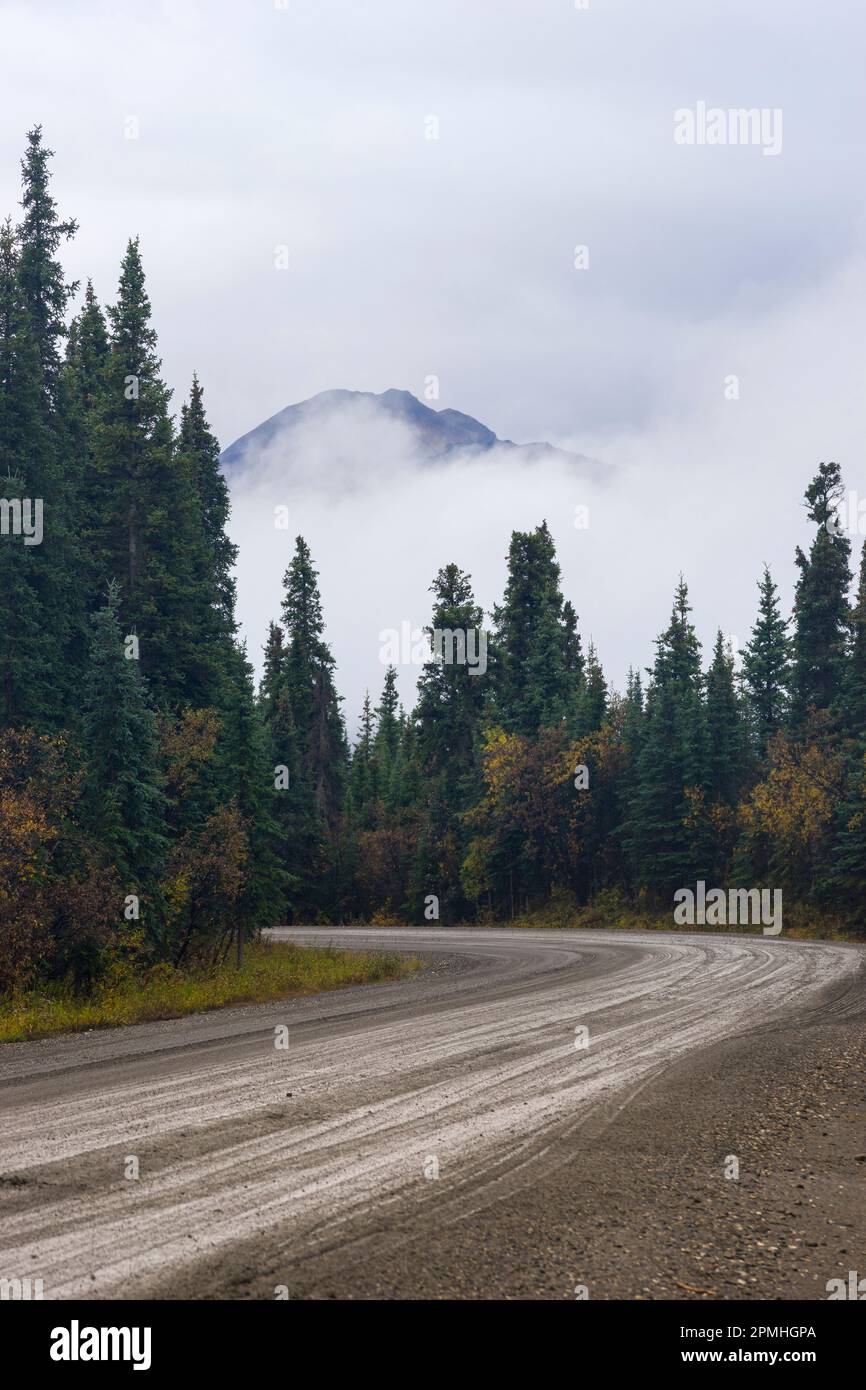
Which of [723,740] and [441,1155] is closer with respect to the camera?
[441,1155]

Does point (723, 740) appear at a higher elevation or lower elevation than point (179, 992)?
higher

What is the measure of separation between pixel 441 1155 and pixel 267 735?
3959cm

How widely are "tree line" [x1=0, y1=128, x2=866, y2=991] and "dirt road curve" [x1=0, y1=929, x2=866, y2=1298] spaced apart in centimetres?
834

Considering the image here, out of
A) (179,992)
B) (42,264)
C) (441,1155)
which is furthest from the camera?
(42,264)

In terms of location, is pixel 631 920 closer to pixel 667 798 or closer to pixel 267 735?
pixel 667 798

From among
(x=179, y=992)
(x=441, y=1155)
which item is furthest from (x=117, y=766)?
(x=441, y=1155)

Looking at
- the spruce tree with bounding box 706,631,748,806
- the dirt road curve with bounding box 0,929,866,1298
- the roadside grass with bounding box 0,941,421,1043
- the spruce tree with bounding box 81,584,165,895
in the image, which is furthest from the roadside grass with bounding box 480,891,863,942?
the dirt road curve with bounding box 0,929,866,1298

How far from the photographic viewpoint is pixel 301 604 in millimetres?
69375

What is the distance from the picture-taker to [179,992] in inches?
813

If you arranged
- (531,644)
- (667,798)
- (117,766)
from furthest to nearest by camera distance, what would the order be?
(531,644)
(667,798)
(117,766)

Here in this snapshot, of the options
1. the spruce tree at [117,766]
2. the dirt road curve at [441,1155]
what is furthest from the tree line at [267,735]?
the dirt road curve at [441,1155]

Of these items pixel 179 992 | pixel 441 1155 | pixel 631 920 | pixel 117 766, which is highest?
pixel 117 766

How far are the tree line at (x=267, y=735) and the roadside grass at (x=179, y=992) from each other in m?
0.92

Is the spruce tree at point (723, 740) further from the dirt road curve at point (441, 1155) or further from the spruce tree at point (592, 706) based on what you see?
the dirt road curve at point (441, 1155)
